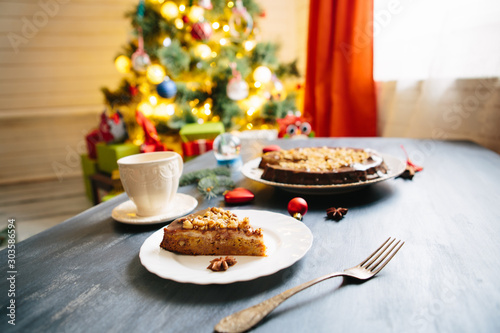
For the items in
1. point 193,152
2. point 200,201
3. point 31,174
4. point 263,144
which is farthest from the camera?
point 31,174

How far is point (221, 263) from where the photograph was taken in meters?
0.50


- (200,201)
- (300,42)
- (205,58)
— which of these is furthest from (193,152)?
(300,42)

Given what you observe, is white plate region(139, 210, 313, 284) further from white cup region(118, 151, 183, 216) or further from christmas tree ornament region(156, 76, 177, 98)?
christmas tree ornament region(156, 76, 177, 98)

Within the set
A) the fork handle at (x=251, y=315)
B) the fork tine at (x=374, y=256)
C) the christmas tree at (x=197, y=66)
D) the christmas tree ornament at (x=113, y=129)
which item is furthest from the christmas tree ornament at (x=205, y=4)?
the fork handle at (x=251, y=315)

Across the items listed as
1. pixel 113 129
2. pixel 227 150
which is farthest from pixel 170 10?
pixel 227 150

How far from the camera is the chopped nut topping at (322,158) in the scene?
857 millimetres

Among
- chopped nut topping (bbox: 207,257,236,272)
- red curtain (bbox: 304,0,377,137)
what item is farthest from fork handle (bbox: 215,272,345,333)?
red curtain (bbox: 304,0,377,137)

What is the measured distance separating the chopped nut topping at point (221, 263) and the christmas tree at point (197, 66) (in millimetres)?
2337

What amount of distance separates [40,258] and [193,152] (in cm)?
158

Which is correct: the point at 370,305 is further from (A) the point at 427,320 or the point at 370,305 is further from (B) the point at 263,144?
(B) the point at 263,144

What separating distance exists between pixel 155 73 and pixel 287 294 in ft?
8.73

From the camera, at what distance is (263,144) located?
4.93 feet

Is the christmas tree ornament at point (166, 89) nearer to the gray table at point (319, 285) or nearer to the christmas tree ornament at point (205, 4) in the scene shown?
the christmas tree ornament at point (205, 4)

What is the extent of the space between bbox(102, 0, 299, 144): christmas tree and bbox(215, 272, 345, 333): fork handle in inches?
96.1
